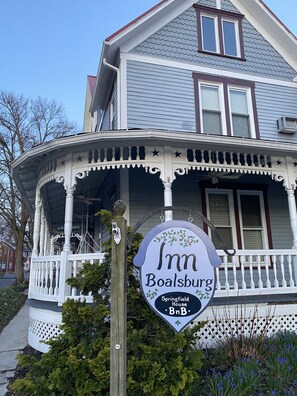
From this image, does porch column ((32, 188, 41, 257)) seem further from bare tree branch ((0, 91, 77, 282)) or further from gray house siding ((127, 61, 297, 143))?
bare tree branch ((0, 91, 77, 282))

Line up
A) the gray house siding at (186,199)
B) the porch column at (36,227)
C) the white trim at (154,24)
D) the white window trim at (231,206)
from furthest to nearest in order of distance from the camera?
the white trim at (154,24), the white window trim at (231,206), the gray house siding at (186,199), the porch column at (36,227)

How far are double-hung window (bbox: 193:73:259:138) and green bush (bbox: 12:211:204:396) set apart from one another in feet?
18.6

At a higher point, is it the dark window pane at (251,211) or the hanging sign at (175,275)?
the dark window pane at (251,211)

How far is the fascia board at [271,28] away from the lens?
9008mm

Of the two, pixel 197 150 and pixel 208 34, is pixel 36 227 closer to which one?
pixel 197 150

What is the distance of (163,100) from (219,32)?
297 centimetres

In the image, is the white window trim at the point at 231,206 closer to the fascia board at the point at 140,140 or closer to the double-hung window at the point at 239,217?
the double-hung window at the point at 239,217

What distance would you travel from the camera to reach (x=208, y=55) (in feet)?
28.3

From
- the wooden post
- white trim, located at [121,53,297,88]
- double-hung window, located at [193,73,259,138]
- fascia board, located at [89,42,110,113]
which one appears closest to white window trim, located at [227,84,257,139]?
double-hung window, located at [193,73,259,138]

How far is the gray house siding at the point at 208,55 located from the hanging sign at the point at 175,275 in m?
6.81

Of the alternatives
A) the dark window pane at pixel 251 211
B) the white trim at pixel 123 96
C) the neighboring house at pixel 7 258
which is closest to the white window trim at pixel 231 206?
the dark window pane at pixel 251 211

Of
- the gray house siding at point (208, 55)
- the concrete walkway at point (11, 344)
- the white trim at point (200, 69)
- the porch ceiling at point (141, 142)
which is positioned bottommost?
the concrete walkway at point (11, 344)

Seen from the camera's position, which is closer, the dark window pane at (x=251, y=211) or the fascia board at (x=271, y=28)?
the dark window pane at (x=251, y=211)

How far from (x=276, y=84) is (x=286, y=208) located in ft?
12.0
